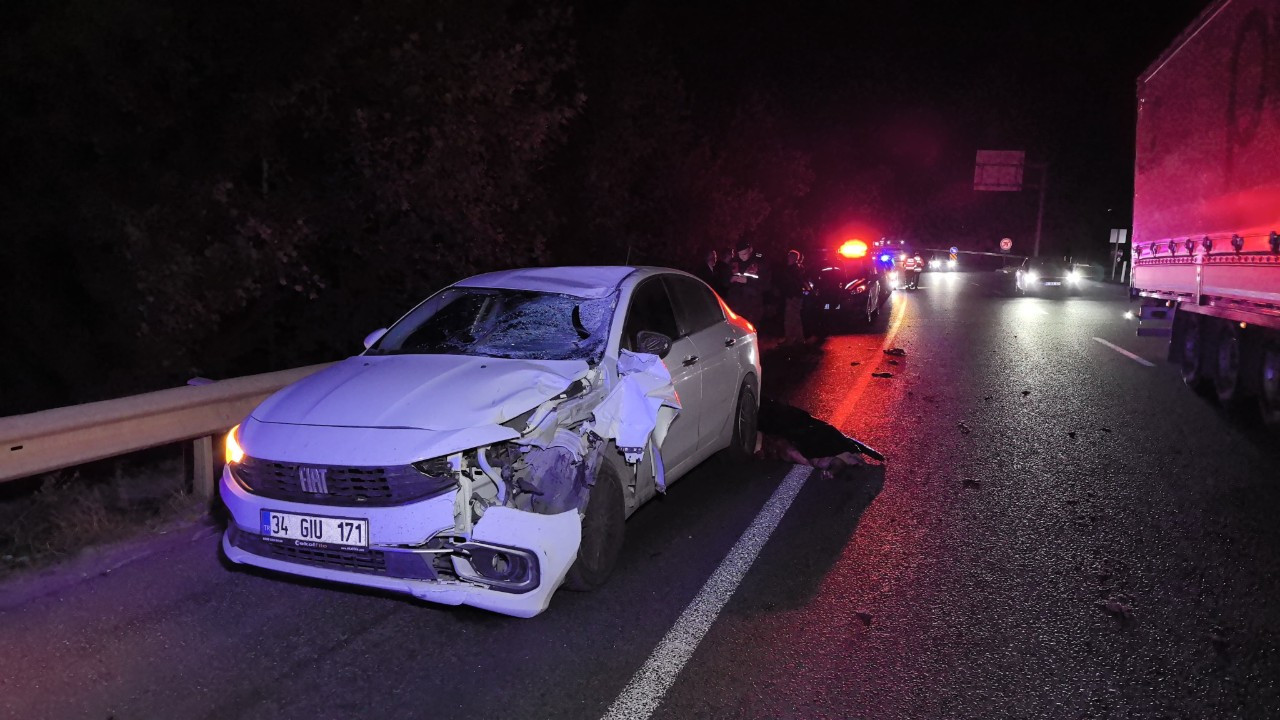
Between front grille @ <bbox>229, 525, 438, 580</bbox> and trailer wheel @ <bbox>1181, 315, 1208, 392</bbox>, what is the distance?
10083mm

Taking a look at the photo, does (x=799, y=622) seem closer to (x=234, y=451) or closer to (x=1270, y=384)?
(x=234, y=451)

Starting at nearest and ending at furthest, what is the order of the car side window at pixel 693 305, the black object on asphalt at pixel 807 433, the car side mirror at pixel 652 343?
the car side mirror at pixel 652 343
the car side window at pixel 693 305
the black object on asphalt at pixel 807 433

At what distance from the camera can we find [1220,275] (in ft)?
31.9

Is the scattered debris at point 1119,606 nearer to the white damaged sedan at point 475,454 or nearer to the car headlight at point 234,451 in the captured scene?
the white damaged sedan at point 475,454

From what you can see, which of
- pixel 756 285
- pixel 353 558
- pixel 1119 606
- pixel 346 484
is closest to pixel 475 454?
pixel 346 484

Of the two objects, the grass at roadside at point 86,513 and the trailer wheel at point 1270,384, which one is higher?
→ the trailer wheel at point 1270,384

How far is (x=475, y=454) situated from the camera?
14.3 feet

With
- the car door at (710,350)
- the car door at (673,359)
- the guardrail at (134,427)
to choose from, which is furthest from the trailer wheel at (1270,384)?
the guardrail at (134,427)

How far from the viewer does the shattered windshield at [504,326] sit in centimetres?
547

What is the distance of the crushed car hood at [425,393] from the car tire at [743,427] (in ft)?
8.51

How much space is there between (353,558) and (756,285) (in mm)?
12388

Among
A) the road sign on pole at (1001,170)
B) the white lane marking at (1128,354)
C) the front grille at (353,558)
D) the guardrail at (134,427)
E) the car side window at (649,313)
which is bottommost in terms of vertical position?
the white lane marking at (1128,354)

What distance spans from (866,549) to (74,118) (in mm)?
8180

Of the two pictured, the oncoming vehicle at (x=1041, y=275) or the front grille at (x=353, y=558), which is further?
the oncoming vehicle at (x=1041, y=275)
